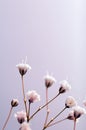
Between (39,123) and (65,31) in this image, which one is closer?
(39,123)

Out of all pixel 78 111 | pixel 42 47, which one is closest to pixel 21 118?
pixel 78 111

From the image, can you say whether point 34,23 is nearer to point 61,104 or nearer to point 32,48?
point 32,48

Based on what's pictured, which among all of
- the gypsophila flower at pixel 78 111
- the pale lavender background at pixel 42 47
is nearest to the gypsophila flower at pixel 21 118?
the gypsophila flower at pixel 78 111

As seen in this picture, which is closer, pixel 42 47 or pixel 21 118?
pixel 21 118

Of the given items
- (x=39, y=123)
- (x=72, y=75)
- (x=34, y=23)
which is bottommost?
→ (x=39, y=123)

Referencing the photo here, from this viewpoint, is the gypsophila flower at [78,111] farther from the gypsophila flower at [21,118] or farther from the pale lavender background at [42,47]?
the pale lavender background at [42,47]

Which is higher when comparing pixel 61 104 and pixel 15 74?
pixel 15 74

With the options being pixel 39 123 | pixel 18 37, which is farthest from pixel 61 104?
pixel 18 37

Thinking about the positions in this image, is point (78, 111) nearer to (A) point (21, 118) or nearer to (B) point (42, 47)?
(A) point (21, 118)
